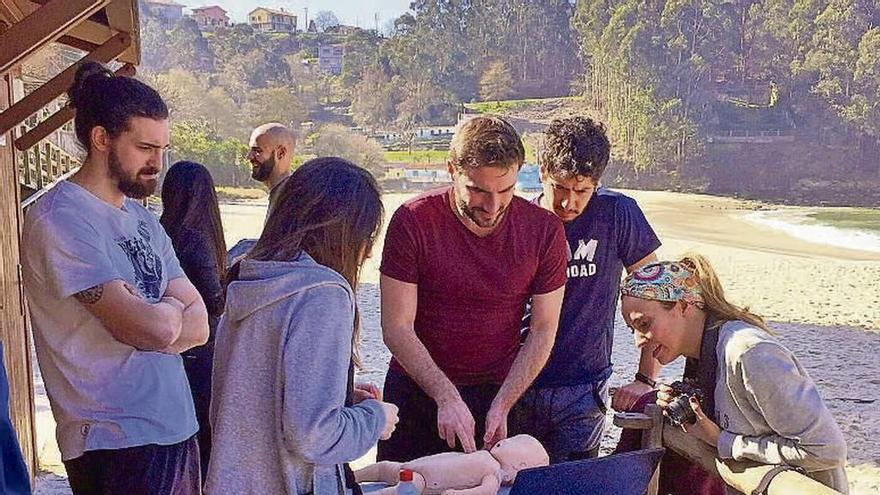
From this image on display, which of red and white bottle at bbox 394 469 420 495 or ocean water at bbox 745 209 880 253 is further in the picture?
ocean water at bbox 745 209 880 253

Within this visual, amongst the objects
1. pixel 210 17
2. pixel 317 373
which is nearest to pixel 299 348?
pixel 317 373

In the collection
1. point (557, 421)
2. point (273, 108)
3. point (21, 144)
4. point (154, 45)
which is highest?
point (154, 45)

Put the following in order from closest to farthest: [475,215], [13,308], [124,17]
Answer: [475,215]
[13,308]
[124,17]

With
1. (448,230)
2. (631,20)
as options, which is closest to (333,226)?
(448,230)

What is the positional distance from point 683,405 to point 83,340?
0.93m

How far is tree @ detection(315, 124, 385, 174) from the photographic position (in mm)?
20191

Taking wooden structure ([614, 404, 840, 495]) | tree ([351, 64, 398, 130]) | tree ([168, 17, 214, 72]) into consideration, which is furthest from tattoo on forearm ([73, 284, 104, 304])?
tree ([168, 17, 214, 72])

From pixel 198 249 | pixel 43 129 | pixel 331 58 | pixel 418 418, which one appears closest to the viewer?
pixel 418 418

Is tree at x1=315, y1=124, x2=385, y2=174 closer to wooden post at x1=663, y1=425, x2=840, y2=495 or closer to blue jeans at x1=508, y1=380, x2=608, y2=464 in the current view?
blue jeans at x1=508, y1=380, x2=608, y2=464

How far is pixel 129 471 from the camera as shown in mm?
1332

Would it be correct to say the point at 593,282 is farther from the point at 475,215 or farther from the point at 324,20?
the point at 324,20

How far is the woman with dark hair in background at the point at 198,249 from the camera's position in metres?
2.08

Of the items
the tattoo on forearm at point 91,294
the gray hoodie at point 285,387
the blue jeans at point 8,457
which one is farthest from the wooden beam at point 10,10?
the blue jeans at point 8,457

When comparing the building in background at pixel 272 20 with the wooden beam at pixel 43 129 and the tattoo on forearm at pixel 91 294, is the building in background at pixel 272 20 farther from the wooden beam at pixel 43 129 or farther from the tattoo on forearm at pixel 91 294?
the tattoo on forearm at pixel 91 294
